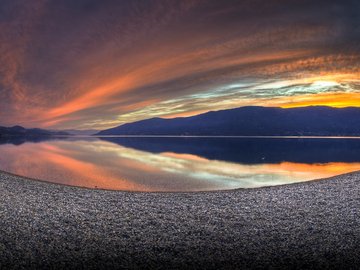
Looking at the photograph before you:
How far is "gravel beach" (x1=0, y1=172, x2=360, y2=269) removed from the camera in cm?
902

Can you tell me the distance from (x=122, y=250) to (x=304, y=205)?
410 inches

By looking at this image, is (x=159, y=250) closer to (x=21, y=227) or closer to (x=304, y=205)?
(x=21, y=227)

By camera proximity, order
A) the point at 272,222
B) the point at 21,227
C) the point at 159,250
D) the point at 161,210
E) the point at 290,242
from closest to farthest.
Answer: the point at 159,250 → the point at 290,242 → the point at 21,227 → the point at 272,222 → the point at 161,210

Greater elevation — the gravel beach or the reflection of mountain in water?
the gravel beach

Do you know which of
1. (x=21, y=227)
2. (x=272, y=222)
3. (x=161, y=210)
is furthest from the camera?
(x=161, y=210)

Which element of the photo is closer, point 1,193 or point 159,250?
point 159,250

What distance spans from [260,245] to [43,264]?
23.2ft

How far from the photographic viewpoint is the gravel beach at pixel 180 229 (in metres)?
9.02

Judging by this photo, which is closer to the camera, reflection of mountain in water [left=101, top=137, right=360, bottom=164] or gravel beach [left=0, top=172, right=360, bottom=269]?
gravel beach [left=0, top=172, right=360, bottom=269]

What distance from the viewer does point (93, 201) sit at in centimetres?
1673

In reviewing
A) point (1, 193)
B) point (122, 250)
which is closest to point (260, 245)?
point (122, 250)

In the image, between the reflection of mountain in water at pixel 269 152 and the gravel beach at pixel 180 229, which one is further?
the reflection of mountain in water at pixel 269 152

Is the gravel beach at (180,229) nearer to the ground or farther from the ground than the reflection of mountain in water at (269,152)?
farther from the ground

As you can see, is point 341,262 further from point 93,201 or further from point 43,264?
point 93,201
